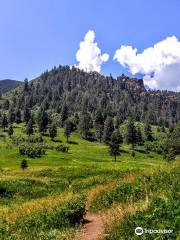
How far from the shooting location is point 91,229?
15.1 metres

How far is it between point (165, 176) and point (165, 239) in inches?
466

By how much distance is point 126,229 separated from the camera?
447 inches

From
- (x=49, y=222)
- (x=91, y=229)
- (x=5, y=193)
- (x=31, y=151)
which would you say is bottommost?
(x=31, y=151)

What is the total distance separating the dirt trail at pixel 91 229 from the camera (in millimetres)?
13242

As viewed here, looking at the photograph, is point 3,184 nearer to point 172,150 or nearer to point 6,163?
point 6,163

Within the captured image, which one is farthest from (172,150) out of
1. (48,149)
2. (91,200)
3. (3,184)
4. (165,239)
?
(165,239)

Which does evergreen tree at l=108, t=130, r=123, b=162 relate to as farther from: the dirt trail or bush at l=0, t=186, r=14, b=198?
the dirt trail

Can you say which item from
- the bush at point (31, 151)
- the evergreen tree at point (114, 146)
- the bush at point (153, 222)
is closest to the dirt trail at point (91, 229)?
the bush at point (153, 222)
